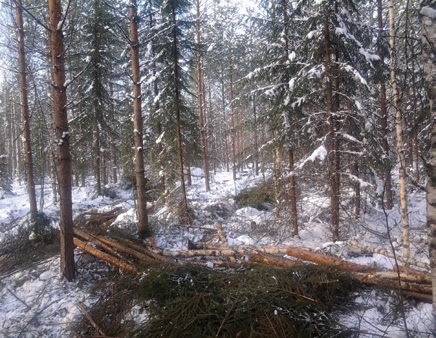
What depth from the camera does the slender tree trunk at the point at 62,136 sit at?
5.27 meters

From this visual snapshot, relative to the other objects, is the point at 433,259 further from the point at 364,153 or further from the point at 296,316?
the point at 364,153

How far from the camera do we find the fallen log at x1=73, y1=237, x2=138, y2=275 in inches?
212

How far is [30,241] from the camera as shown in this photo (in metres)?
7.47

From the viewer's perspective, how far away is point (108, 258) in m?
5.79

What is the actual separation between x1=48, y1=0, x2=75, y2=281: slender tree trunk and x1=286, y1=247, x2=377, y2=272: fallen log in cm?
471

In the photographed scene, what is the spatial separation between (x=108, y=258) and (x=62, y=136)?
9.13 feet

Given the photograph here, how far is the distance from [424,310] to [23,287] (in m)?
7.03

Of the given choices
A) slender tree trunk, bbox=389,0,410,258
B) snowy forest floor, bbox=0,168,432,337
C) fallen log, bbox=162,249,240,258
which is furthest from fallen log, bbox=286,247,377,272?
slender tree trunk, bbox=389,0,410,258

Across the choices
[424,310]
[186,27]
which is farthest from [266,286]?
[186,27]

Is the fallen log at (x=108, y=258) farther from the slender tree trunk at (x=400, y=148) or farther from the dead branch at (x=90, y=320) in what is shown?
the slender tree trunk at (x=400, y=148)

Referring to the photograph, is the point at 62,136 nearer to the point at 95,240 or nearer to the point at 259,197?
the point at 95,240

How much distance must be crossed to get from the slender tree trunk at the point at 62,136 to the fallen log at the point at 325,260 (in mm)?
4706

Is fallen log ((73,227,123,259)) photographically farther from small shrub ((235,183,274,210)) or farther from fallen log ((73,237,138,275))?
small shrub ((235,183,274,210))

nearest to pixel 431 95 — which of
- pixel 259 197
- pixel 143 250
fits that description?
pixel 143 250
